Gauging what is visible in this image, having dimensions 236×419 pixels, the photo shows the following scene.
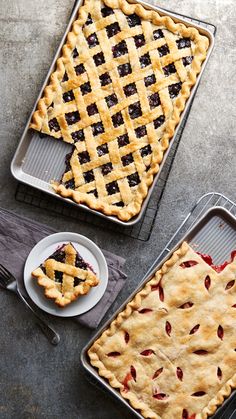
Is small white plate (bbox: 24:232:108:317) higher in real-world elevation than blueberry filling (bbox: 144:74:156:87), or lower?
lower

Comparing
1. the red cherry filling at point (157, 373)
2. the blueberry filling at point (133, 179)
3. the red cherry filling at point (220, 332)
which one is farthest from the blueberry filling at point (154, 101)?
the red cherry filling at point (157, 373)

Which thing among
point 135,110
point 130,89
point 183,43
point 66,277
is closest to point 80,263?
point 66,277

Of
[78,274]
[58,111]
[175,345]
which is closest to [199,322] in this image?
[175,345]

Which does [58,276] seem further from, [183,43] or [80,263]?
[183,43]

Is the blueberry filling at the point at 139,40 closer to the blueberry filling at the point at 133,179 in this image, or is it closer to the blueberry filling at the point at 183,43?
the blueberry filling at the point at 183,43

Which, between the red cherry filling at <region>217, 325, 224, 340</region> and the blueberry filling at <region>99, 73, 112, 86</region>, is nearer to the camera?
the red cherry filling at <region>217, 325, 224, 340</region>

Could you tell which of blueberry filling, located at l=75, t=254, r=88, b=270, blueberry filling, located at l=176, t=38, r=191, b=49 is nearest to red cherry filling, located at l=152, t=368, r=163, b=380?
blueberry filling, located at l=75, t=254, r=88, b=270

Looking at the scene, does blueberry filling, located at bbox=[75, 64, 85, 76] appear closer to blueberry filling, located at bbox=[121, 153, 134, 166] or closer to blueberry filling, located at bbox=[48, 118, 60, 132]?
blueberry filling, located at bbox=[48, 118, 60, 132]
